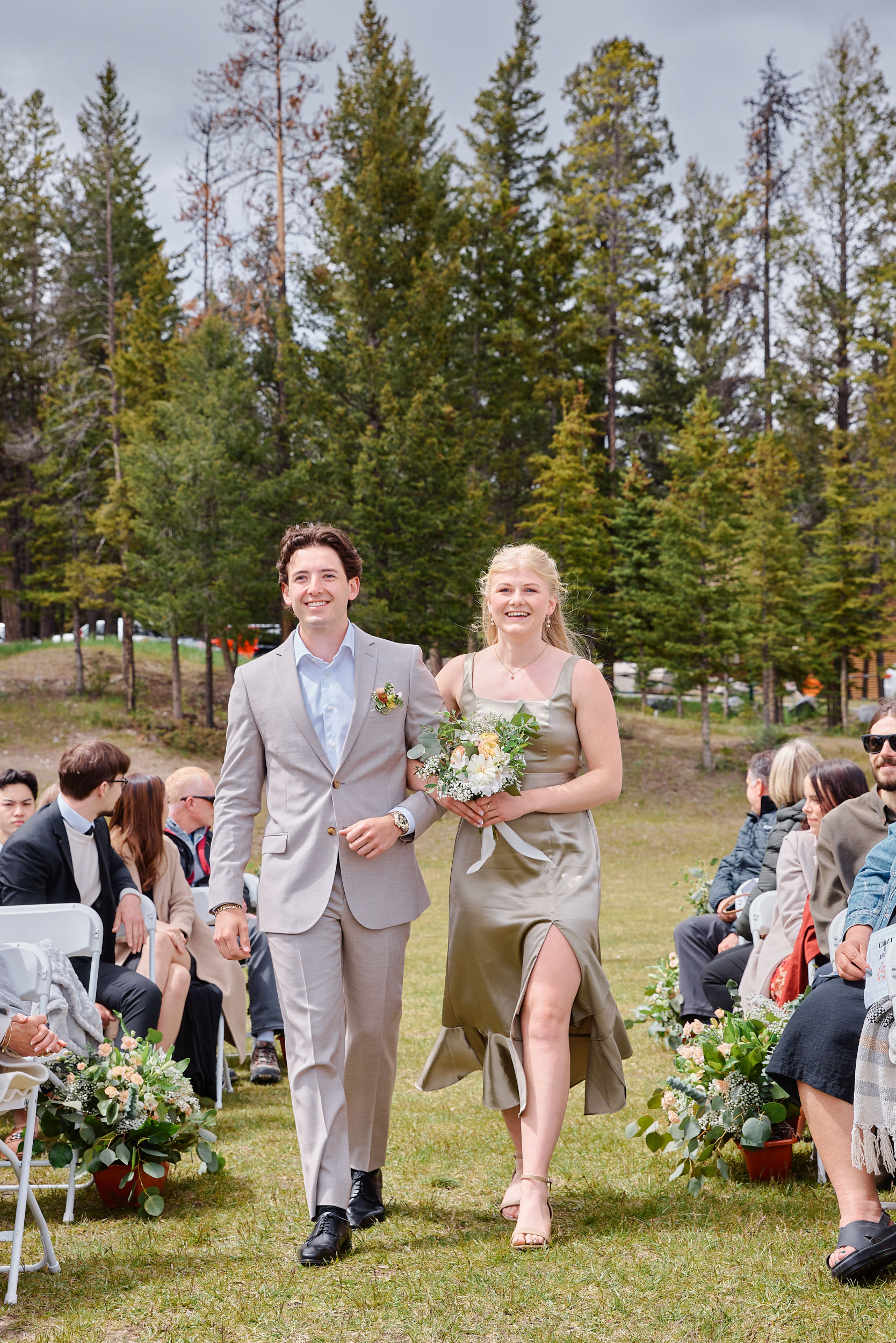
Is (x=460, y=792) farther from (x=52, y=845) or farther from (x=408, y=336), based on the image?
(x=408, y=336)

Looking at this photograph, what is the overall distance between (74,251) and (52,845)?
34453mm

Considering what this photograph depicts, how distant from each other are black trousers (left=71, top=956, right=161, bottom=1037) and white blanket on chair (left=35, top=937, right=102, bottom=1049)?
502 millimetres

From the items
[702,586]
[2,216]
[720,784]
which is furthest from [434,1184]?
[2,216]

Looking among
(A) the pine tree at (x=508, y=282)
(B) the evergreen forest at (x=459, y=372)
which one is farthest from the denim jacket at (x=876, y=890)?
(A) the pine tree at (x=508, y=282)

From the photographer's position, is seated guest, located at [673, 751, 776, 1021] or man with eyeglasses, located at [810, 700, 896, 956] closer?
man with eyeglasses, located at [810, 700, 896, 956]

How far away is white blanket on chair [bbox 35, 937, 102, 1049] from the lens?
161 inches

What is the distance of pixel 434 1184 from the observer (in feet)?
14.8

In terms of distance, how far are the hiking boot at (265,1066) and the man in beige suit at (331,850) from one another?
106 inches

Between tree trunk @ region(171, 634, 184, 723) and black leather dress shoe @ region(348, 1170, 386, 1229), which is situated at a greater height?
tree trunk @ region(171, 634, 184, 723)

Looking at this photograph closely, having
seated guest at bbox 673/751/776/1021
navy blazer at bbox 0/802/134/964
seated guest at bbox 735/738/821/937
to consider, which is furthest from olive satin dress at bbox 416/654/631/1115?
seated guest at bbox 673/751/776/1021

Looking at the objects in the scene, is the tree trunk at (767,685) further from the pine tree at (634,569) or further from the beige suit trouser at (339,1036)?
the beige suit trouser at (339,1036)

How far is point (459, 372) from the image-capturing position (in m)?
30.5

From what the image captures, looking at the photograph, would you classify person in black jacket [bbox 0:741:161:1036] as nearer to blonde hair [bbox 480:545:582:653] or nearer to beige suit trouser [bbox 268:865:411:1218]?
beige suit trouser [bbox 268:865:411:1218]

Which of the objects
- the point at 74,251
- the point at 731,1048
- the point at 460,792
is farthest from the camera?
the point at 74,251
